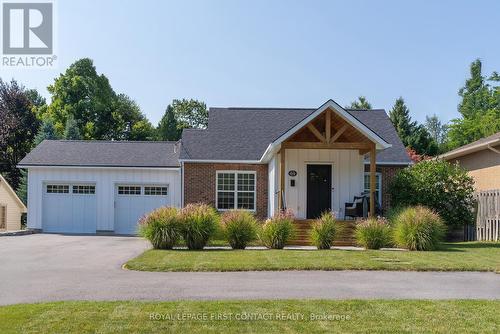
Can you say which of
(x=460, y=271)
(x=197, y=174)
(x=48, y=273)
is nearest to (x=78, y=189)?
(x=197, y=174)

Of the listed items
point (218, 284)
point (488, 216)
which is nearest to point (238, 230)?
point (218, 284)

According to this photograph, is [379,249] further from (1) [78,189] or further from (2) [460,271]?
(1) [78,189]

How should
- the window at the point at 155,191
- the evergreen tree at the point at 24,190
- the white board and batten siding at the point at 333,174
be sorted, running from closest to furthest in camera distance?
1. the white board and batten siding at the point at 333,174
2. the window at the point at 155,191
3. the evergreen tree at the point at 24,190

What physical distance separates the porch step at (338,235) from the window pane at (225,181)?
5.78m

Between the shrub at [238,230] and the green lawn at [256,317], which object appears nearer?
the green lawn at [256,317]

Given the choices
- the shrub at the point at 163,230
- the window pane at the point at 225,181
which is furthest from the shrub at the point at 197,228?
the window pane at the point at 225,181

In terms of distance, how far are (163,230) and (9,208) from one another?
16.5m

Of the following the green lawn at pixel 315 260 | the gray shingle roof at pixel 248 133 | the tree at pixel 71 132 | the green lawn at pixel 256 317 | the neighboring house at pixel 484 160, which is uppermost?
the tree at pixel 71 132

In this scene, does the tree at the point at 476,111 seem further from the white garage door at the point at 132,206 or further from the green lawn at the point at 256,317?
the green lawn at the point at 256,317

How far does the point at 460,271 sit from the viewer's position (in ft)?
38.8

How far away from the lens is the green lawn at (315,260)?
12.0 m

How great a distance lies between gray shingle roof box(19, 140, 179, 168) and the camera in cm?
2530

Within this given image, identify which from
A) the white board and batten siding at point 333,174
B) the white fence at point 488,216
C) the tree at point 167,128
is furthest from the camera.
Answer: the tree at point 167,128

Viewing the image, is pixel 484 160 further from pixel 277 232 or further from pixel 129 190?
pixel 129 190
